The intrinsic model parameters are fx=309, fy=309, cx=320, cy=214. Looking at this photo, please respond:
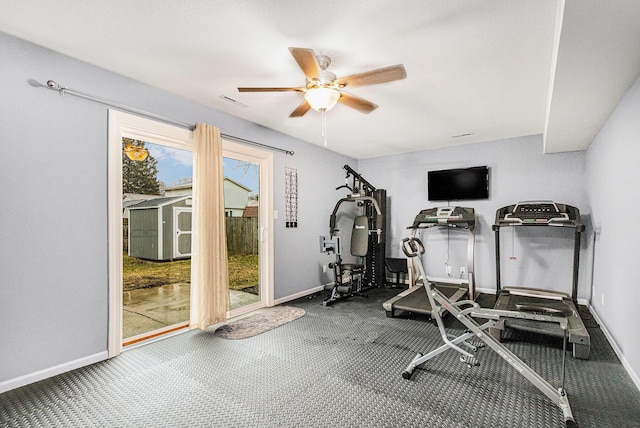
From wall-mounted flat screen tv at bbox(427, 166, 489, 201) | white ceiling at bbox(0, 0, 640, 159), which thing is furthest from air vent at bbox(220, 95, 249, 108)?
wall-mounted flat screen tv at bbox(427, 166, 489, 201)

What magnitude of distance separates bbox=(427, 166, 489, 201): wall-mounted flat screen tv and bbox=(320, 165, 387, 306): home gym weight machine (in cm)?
87

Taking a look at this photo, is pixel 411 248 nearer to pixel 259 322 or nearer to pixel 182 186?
pixel 259 322

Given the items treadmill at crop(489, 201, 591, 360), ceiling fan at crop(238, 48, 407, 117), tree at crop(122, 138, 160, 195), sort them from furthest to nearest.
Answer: tree at crop(122, 138, 160, 195) → treadmill at crop(489, 201, 591, 360) → ceiling fan at crop(238, 48, 407, 117)

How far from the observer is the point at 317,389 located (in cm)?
218

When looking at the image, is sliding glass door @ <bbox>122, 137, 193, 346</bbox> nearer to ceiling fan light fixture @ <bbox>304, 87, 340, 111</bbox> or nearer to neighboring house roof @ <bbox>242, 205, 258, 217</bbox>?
neighboring house roof @ <bbox>242, 205, 258, 217</bbox>

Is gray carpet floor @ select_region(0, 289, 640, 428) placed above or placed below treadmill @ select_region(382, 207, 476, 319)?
below

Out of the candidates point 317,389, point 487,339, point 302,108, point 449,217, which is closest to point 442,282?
point 449,217

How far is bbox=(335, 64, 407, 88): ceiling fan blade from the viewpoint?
214 centimetres

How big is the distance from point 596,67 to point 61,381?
4412 millimetres

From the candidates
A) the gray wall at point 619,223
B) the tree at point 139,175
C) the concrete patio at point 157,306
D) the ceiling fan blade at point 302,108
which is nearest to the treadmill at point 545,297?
the gray wall at point 619,223

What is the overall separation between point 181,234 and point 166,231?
173mm

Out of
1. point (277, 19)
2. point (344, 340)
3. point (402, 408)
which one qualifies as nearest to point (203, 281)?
point (344, 340)

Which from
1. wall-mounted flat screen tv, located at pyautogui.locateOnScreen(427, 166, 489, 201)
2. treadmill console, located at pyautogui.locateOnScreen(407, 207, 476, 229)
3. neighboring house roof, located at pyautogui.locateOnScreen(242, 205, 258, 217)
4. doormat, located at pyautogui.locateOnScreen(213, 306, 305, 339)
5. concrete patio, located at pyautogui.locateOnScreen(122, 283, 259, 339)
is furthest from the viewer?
wall-mounted flat screen tv, located at pyautogui.locateOnScreen(427, 166, 489, 201)

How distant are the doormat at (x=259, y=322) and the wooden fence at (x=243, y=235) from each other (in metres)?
0.86
